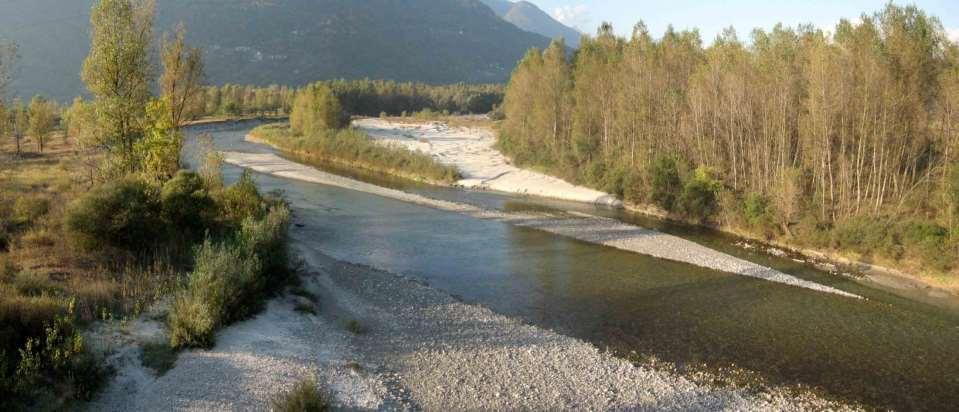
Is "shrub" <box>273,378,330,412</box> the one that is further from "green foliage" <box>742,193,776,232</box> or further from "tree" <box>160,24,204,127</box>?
"green foliage" <box>742,193,776,232</box>

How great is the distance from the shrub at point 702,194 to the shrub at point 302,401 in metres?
32.4

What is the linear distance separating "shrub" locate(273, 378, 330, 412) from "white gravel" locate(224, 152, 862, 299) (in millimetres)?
21856

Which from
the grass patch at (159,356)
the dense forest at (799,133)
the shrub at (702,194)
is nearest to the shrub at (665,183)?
the dense forest at (799,133)

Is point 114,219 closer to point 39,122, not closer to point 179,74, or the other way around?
point 179,74

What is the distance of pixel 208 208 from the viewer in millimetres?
24859

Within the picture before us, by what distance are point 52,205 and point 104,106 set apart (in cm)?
446

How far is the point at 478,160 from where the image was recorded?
6594 centimetres

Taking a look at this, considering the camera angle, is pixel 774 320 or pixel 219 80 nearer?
pixel 774 320

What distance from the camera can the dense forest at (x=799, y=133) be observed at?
29234 millimetres

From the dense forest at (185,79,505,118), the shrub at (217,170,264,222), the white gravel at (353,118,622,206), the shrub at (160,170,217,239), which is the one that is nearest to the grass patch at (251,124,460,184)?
the white gravel at (353,118,622,206)

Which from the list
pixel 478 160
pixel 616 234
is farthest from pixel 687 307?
pixel 478 160

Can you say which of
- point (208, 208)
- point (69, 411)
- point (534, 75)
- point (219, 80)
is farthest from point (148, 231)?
point (219, 80)

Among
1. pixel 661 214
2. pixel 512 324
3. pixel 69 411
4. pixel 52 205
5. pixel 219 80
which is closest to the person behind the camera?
pixel 69 411

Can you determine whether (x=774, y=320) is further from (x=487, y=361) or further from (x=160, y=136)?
(x=160, y=136)
